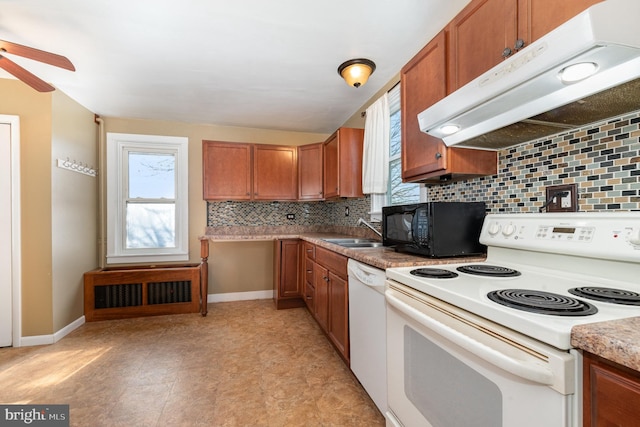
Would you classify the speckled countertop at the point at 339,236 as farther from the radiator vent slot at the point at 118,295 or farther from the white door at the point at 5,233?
the white door at the point at 5,233

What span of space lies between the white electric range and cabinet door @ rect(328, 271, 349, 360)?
24.8 inches

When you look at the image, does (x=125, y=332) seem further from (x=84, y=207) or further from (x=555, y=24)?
(x=555, y=24)

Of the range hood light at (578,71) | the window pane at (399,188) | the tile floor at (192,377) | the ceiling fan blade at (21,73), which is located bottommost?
the tile floor at (192,377)

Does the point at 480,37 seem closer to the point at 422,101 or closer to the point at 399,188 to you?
the point at 422,101

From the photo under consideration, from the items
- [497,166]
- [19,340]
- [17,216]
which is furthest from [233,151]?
[497,166]

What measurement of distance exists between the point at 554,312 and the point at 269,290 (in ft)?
12.2

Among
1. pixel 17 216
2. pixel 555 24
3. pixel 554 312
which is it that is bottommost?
pixel 554 312

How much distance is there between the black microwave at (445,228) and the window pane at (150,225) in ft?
10.5

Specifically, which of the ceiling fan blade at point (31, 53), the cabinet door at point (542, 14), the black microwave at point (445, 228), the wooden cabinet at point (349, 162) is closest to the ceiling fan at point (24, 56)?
the ceiling fan blade at point (31, 53)

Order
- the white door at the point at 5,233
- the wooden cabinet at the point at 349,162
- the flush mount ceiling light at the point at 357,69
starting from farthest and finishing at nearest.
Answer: the wooden cabinet at the point at 349,162 < the white door at the point at 5,233 < the flush mount ceiling light at the point at 357,69

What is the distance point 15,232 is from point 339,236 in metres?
3.03

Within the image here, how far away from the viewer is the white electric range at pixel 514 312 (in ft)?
2.22

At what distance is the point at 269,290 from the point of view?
4.10 metres

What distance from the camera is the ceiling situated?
172 cm
